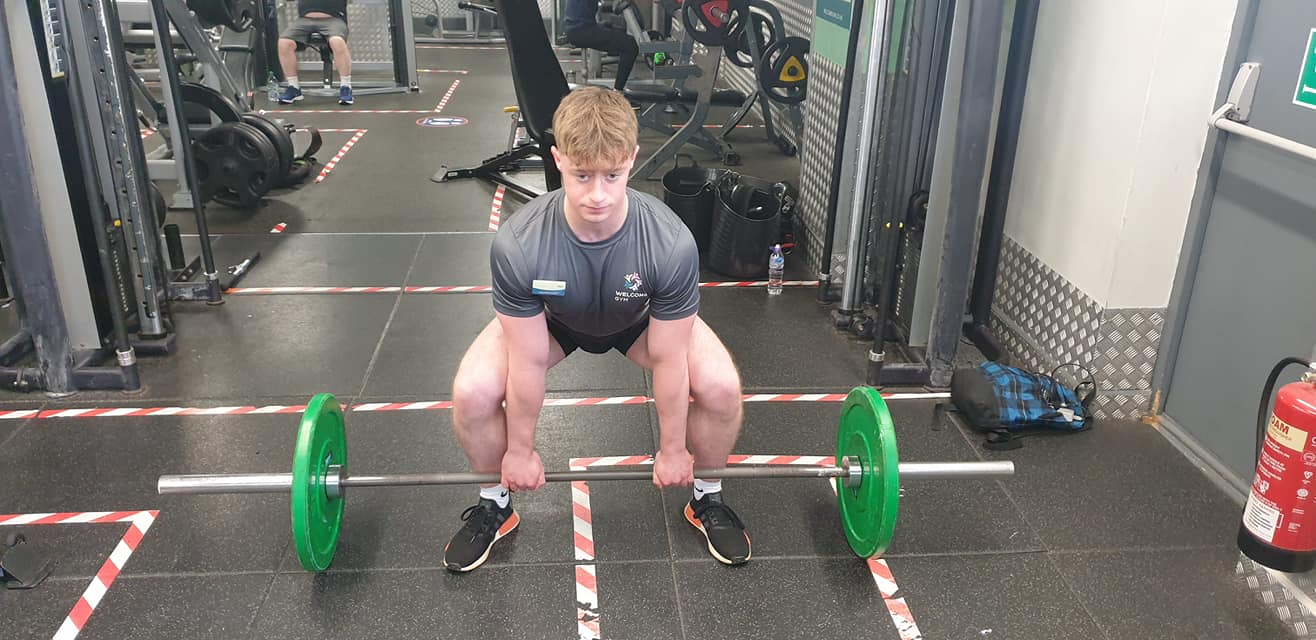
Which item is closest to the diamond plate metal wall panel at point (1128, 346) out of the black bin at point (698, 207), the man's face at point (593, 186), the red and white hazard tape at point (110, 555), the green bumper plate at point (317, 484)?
the man's face at point (593, 186)

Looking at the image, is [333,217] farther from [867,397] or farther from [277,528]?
[867,397]

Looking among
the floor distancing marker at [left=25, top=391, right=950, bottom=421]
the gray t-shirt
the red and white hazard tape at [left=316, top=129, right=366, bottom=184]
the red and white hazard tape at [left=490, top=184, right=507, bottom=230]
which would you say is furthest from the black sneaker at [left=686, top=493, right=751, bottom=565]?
the red and white hazard tape at [left=316, top=129, right=366, bottom=184]

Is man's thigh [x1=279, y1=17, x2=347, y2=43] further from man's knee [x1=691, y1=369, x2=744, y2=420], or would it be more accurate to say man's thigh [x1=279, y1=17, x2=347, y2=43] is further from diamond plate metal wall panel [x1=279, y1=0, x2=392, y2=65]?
man's knee [x1=691, y1=369, x2=744, y2=420]

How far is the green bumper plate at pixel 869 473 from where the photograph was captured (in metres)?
2.02

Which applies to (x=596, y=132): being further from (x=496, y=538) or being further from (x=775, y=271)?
(x=775, y=271)

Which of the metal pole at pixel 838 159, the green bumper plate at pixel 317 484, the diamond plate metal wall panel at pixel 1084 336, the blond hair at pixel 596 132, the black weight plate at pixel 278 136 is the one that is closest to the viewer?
the blond hair at pixel 596 132

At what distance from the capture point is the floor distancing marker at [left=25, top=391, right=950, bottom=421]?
287 cm

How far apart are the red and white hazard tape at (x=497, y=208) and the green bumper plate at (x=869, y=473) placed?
276cm

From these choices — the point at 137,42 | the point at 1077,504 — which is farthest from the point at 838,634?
the point at 137,42

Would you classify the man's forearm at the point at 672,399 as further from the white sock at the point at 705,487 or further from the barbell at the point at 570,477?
the white sock at the point at 705,487

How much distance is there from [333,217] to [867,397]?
11.2 ft

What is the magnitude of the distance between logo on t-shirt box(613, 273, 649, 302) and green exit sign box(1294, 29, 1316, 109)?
60.7 inches

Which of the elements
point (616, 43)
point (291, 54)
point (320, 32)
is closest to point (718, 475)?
point (616, 43)

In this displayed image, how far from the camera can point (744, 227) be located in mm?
3963
